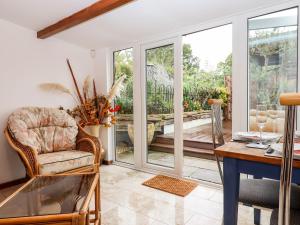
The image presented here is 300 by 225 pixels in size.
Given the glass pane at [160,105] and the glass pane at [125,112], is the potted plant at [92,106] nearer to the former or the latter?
the glass pane at [125,112]

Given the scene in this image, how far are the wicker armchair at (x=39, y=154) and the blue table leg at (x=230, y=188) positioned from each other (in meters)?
1.61

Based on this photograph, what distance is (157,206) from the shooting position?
2232 millimetres

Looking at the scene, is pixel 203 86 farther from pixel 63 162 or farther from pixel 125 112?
pixel 63 162

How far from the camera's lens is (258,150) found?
1206 millimetres

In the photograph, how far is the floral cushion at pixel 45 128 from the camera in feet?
8.46

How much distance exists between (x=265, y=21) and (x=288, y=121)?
2.06 m

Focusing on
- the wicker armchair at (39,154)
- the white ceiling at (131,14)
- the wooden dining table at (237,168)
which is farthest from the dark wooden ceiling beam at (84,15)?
the wooden dining table at (237,168)

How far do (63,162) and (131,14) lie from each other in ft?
6.35

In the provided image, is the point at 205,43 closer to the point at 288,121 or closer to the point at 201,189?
the point at 201,189

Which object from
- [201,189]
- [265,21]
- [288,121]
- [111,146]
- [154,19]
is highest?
[154,19]

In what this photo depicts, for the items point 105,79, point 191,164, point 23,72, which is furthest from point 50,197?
point 191,164

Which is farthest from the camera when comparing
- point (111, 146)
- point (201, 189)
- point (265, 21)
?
point (111, 146)

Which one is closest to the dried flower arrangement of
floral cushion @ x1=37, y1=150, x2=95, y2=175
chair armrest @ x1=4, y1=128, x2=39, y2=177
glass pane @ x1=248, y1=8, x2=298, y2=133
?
floral cushion @ x1=37, y1=150, x2=95, y2=175

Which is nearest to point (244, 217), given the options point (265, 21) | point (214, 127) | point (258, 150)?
point (214, 127)
